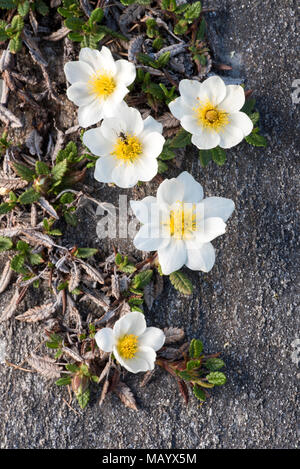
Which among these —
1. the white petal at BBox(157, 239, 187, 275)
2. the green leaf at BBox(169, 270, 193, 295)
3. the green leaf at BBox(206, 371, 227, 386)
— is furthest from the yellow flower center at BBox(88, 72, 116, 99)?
the green leaf at BBox(206, 371, 227, 386)

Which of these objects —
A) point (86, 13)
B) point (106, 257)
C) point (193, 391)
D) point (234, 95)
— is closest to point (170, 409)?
point (193, 391)

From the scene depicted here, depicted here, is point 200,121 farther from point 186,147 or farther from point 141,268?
point 141,268

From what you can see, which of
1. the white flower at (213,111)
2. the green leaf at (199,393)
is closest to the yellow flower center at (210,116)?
the white flower at (213,111)

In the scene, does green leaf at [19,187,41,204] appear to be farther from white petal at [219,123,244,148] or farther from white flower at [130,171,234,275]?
white petal at [219,123,244,148]

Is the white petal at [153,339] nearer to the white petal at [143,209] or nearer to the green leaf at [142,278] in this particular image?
the green leaf at [142,278]

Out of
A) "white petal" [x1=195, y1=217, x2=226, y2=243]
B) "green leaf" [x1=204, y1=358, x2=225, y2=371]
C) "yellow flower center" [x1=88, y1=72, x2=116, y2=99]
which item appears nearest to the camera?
"white petal" [x1=195, y1=217, x2=226, y2=243]

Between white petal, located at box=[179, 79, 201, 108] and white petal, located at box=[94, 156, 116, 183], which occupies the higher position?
white petal, located at box=[179, 79, 201, 108]
